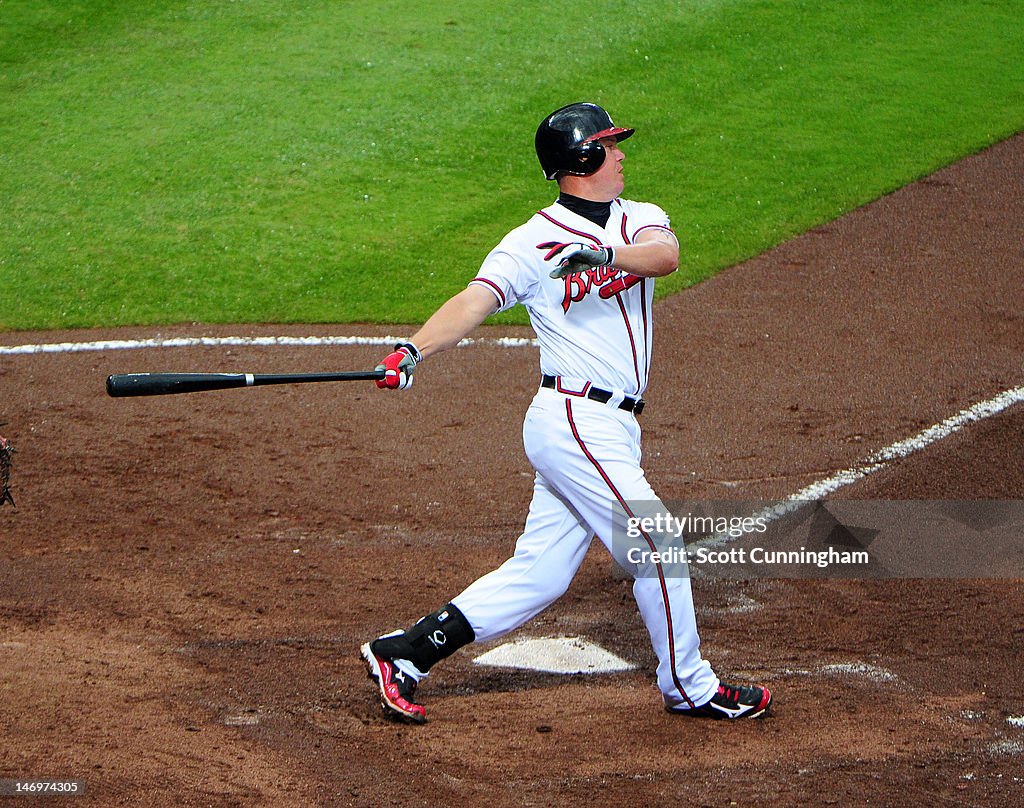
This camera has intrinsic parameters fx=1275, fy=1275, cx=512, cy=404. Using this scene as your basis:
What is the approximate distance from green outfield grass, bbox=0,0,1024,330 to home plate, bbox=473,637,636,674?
3589mm

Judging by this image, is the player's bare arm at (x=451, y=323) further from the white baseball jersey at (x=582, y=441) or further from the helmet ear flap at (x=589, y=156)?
the helmet ear flap at (x=589, y=156)

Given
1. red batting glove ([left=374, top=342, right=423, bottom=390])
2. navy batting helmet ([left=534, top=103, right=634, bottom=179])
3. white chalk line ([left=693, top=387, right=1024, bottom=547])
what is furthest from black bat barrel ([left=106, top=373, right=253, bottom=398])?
white chalk line ([left=693, top=387, right=1024, bottom=547])

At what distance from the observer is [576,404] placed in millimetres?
4008

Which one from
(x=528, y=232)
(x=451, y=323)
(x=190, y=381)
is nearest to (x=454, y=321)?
(x=451, y=323)

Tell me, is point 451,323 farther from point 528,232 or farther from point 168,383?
point 168,383

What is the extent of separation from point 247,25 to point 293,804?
9.38m

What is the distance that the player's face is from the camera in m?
4.10

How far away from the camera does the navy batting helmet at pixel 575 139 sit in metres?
4.04

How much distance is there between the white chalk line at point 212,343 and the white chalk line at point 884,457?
225cm

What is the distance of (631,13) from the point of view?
11.5 metres

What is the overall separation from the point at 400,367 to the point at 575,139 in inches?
36.2

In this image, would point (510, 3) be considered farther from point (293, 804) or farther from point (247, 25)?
point (293, 804)

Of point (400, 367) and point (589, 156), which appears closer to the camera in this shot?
point (400, 367)

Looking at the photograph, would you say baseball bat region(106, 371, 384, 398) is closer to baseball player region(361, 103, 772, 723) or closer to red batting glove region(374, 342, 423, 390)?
red batting glove region(374, 342, 423, 390)
